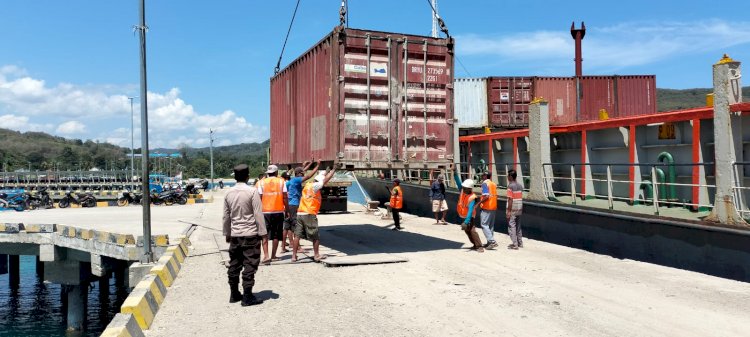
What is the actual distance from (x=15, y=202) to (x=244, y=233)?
3033 cm

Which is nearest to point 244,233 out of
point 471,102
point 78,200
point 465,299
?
point 465,299

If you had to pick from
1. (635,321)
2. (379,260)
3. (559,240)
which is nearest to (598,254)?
(559,240)

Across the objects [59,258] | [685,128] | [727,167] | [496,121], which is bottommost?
[59,258]

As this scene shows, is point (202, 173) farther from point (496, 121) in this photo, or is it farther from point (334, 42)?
point (334, 42)

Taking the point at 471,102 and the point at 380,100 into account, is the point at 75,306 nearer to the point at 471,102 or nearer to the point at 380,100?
the point at 380,100

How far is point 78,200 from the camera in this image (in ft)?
113

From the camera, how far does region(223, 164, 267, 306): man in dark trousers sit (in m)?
6.95

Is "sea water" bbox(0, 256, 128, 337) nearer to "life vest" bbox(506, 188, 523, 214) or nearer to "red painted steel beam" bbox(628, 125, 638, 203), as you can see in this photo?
"life vest" bbox(506, 188, 523, 214)

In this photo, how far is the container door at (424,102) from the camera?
1114cm

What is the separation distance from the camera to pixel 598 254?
441 inches

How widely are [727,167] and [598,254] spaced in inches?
125

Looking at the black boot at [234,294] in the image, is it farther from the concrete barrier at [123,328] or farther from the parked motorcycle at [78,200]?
the parked motorcycle at [78,200]

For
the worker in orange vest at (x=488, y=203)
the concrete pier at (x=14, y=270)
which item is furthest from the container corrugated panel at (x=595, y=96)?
the concrete pier at (x=14, y=270)

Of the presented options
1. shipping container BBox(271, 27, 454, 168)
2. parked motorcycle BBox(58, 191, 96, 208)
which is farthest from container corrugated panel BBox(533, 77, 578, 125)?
parked motorcycle BBox(58, 191, 96, 208)
